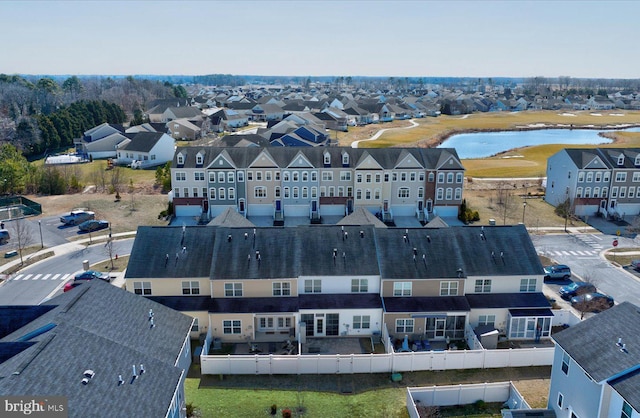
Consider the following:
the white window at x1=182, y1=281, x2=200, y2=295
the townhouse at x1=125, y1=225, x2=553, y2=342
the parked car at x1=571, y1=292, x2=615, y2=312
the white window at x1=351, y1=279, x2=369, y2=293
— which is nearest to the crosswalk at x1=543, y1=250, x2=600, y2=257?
the parked car at x1=571, y1=292, x2=615, y2=312

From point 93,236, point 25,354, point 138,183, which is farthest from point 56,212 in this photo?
point 25,354

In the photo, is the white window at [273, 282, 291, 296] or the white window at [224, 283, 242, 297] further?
the white window at [273, 282, 291, 296]

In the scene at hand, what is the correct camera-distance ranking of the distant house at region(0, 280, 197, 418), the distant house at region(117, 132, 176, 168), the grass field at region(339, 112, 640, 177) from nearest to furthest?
the distant house at region(0, 280, 197, 418) → the distant house at region(117, 132, 176, 168) → the grass field at region(339, 112, 640, 177)

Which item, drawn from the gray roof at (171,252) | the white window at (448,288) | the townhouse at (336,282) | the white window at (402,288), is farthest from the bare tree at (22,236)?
the white window at (448,288)

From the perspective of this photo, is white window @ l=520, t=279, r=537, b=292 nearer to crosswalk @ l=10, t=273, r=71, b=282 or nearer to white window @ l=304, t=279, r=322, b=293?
white window @ l=304, t=279, r=322, b=293

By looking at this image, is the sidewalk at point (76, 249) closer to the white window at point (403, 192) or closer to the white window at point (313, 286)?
the white window at point (313, 286)
